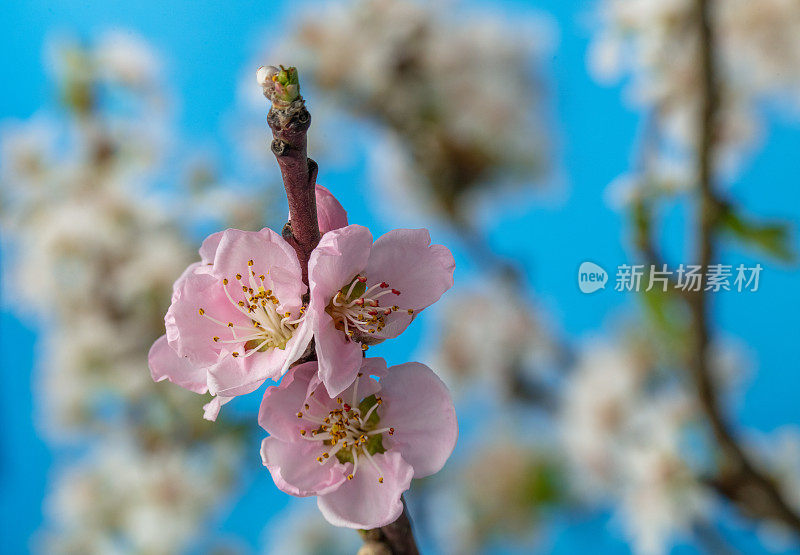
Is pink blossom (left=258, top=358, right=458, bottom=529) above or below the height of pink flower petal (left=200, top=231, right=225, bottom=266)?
below

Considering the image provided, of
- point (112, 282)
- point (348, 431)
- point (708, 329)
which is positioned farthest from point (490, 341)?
point (348, 431)

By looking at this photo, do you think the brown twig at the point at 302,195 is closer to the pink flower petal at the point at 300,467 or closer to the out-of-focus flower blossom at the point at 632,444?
the pink flower petal at the point at 300,467

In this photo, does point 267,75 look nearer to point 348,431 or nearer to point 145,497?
point 348,431

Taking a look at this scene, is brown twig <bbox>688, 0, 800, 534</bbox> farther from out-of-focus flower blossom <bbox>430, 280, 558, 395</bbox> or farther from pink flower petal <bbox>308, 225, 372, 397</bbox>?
pink flower petal <bbox>308, 225, 372, 397</bbox>

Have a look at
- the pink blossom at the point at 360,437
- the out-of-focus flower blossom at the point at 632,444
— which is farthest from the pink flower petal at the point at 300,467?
the out-of-focus flower blossom at the point at 632,444

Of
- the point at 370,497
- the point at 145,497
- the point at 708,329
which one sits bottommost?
the point at 370,497

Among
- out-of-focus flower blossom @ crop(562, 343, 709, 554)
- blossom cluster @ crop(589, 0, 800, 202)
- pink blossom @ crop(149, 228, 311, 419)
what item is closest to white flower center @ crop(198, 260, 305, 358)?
pink blossom @ crop(149, 228, 311, 419)
